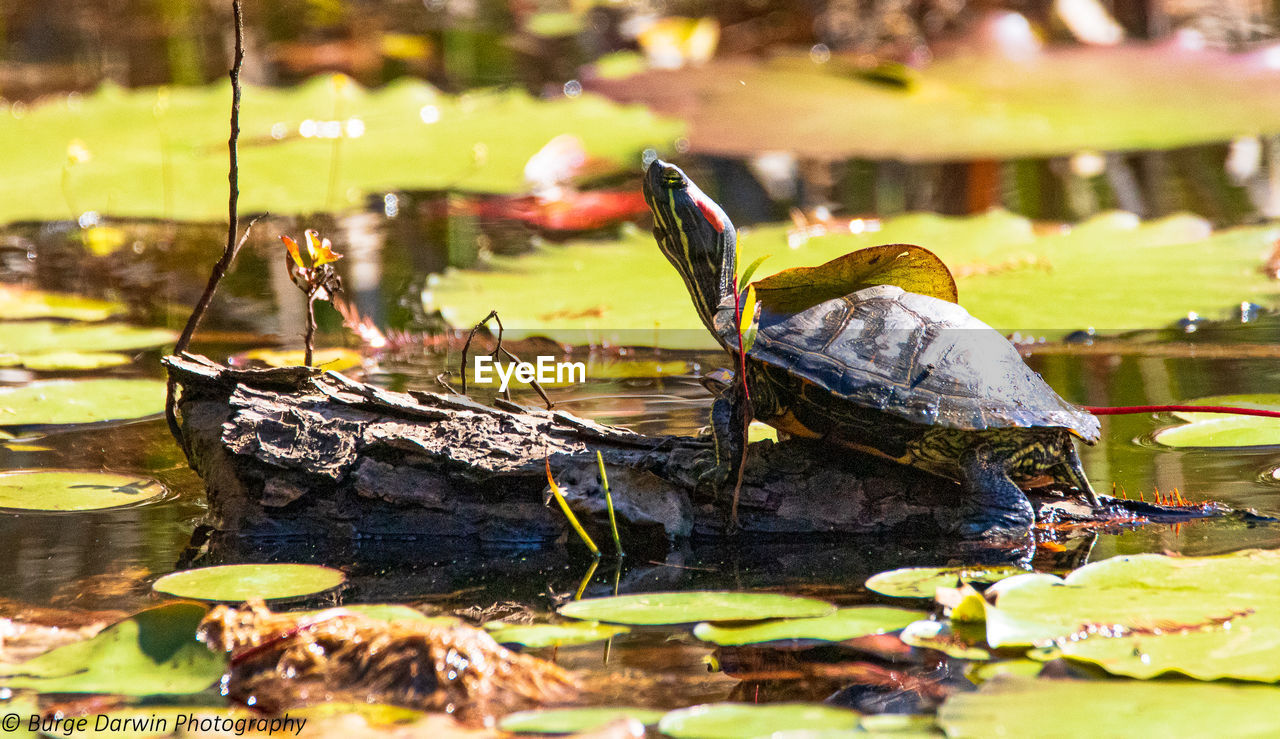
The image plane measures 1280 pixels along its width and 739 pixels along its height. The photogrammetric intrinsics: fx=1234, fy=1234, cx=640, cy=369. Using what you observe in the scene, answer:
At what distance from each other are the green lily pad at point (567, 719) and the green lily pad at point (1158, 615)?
51cm

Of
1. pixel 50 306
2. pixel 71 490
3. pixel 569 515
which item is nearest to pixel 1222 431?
pixel 569 515

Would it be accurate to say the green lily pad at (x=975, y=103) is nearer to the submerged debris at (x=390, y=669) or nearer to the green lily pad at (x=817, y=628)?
the green lily pad at (x=817, y=628)

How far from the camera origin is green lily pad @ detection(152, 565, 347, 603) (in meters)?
2.05

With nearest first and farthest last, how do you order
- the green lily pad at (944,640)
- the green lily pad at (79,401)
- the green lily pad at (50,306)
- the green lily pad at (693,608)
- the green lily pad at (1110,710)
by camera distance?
the green lily pad at (1110,710)
the green lily pad at (944,640)
the green lily pad at (693,608)
the green lily pad at (79,401)
the green lily pad at (50,306)

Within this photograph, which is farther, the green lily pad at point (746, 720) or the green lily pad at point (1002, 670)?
the green lily pad at point (1002, 670)

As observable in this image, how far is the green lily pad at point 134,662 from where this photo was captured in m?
1.68

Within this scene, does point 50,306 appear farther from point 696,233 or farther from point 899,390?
point 899,390

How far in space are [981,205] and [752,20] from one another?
5312mm

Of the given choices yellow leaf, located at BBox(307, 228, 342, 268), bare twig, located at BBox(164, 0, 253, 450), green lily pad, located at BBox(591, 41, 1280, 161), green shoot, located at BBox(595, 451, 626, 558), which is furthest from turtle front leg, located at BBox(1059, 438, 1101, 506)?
green lily pad, located at BBox(591, 41, 1280, 161)

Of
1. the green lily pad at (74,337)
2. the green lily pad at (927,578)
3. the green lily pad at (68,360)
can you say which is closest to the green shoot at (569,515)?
the green lily pad at (927,578)

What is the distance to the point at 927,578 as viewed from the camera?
200cm

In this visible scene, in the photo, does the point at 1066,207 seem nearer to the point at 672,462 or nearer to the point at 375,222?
the point at 375,222


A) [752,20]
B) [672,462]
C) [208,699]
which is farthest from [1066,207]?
[752,20]

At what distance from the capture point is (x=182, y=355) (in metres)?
2.49
